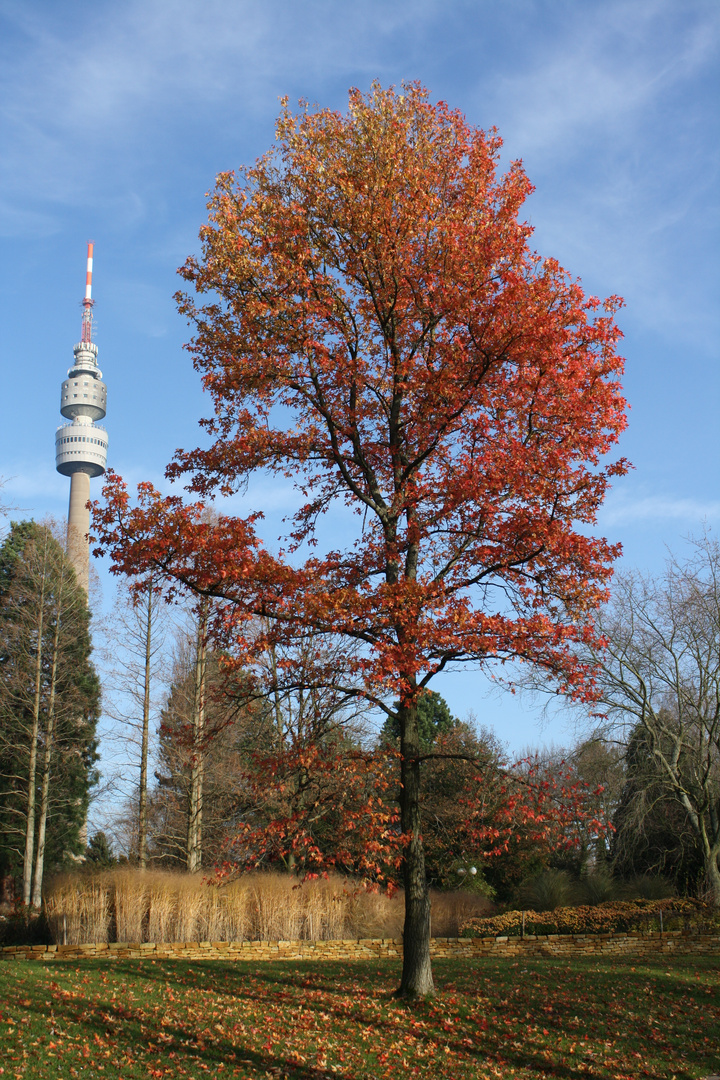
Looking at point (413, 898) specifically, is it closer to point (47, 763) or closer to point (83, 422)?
point (47, 763)

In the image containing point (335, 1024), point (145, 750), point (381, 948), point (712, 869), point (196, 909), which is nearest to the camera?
point (335, 1024)

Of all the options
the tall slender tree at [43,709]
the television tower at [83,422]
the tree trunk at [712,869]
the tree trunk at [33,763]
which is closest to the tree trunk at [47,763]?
the tall slender tree at [43,709]

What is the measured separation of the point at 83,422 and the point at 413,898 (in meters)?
89.9

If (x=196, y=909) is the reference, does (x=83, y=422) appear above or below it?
above

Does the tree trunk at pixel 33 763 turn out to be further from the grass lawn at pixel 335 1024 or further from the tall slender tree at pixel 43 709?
the grass lawn at pixel 335 1024

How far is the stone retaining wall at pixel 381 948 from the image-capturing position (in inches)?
550

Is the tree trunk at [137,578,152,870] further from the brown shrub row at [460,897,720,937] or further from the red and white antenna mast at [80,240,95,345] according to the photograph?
the red and white antenna mast at [80,240,95,345]

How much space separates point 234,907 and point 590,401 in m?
11.8

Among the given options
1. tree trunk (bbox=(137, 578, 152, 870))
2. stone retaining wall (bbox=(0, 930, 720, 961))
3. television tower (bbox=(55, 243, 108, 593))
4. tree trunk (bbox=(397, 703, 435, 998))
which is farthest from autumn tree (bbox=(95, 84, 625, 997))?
television tower (bbox=(55, 243, 108, 593))

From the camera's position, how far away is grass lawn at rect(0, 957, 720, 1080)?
7.43 m

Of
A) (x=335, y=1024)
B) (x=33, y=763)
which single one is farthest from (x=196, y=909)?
(x=33, y=763)

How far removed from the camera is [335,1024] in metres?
8.92

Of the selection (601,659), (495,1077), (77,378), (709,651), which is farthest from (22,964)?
(77,378)

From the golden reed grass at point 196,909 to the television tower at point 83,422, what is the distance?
68.1 metres
